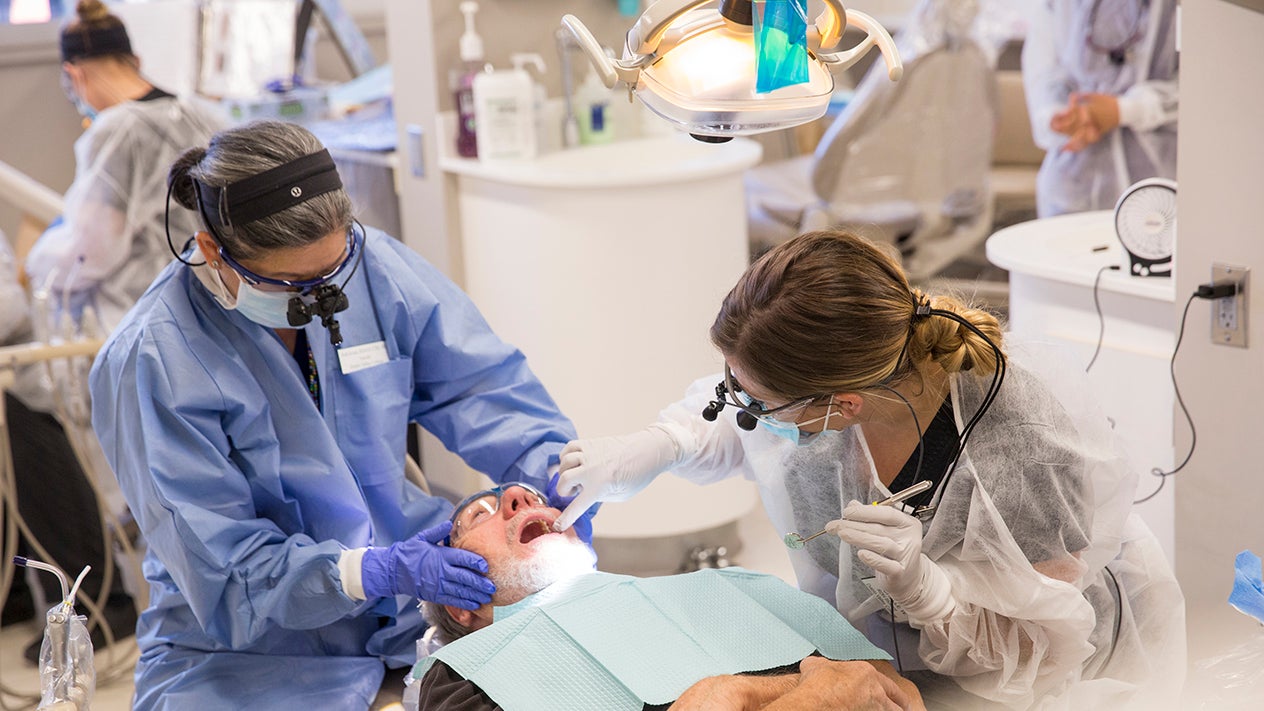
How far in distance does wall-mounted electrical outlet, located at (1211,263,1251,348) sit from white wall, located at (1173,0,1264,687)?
11 millimetres

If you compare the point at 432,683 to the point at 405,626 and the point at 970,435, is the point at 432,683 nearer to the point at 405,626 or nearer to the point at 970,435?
the point at 405,626

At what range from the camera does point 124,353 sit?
164 centimetres

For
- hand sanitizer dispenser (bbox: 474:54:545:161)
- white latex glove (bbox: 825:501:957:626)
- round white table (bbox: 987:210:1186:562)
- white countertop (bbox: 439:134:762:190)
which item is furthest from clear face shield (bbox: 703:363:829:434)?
hand sanitizer dispenser (bbox: 474:54:545:161)

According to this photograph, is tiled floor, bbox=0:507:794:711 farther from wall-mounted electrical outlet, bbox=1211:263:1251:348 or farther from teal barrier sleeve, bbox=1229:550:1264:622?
teal barrier sleeve, bbox=1229:550:1264:622

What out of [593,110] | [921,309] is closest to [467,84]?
[593,110]

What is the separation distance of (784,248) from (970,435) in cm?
32

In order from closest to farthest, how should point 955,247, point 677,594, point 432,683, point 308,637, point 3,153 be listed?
point 432,683 → point 677,594 → point 308,637 → point 955,247 → point 3,153

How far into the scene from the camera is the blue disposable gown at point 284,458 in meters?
1.61

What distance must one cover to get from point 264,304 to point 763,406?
0.70m

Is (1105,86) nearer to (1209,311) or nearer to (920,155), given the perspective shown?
(920,155)

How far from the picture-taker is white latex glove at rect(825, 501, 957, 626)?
138 cm

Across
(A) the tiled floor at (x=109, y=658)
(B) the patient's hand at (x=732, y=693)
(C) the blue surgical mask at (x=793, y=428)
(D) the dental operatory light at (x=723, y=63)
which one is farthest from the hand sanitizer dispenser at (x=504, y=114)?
(B) the patient's hand at (x=732, y=693)

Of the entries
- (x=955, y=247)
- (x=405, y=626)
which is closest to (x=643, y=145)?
(x=955, y=247)

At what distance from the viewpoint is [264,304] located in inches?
65.9
